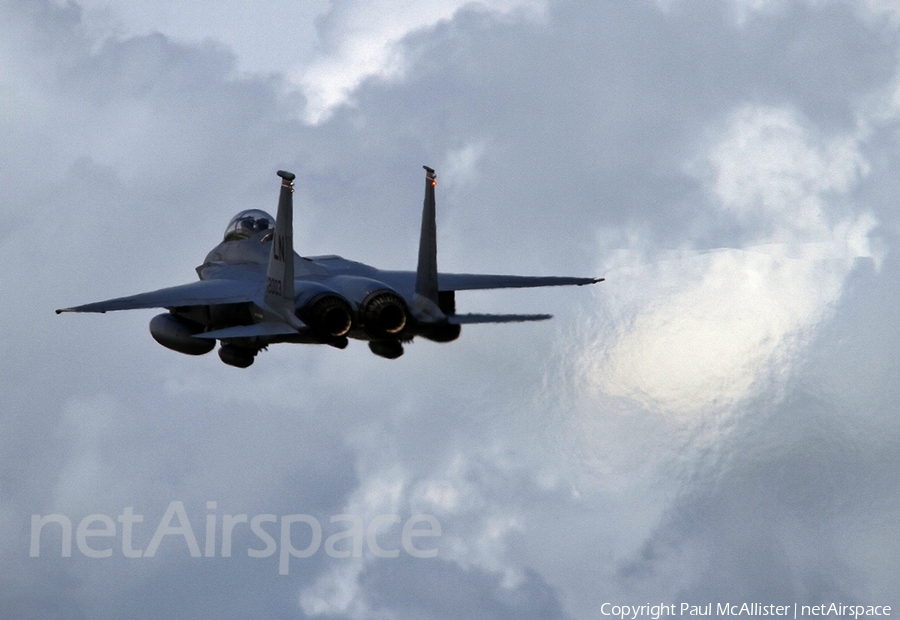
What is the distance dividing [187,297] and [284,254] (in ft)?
11.9

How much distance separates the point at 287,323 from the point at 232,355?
2692 millimetres

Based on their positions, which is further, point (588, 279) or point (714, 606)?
point (714, 606)

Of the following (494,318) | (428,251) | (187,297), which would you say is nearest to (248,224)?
(187,297)

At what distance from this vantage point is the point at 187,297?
3503 cm

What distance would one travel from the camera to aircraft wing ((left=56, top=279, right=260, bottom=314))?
113ft

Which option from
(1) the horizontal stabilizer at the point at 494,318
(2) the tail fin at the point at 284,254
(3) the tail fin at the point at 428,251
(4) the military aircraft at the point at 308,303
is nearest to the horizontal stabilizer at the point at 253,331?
(4) the military aircraft at the point at 308,303

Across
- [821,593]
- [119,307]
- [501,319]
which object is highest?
[821,593]

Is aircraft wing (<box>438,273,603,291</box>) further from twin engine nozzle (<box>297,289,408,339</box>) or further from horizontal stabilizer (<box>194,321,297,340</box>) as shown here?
horizontal stabilizer (<box>194,321,297,340</box>)

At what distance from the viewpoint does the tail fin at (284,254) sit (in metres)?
32.5

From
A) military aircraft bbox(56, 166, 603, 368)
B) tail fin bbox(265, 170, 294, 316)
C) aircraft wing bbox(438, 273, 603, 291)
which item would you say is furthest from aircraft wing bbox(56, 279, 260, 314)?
aircraft wing bbox(438, 273, 603, 291)

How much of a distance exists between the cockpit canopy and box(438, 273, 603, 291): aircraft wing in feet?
16.3

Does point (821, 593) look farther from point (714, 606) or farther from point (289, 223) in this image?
point (289, 223)

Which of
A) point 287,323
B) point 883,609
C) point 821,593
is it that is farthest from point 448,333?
point 883,609

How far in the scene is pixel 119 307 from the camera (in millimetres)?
34375
